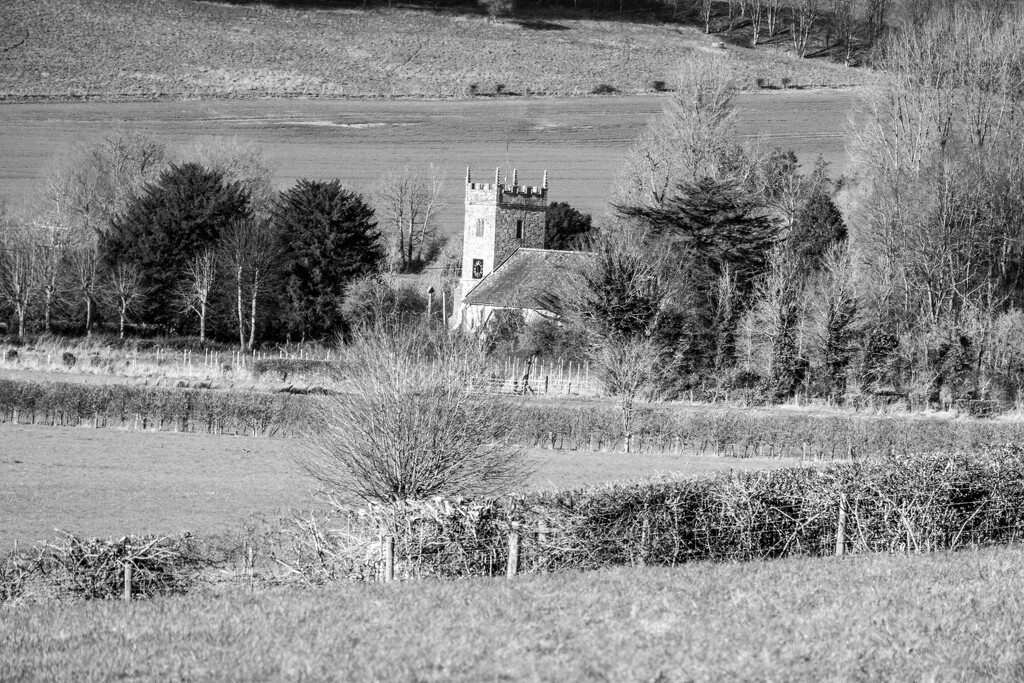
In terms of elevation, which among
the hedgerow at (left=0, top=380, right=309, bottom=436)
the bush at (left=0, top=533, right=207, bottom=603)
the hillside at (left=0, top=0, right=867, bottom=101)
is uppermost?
the hillside at (left=0, top=0, right=867, bottom=101)

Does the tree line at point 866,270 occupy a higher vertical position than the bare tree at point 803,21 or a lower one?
lower

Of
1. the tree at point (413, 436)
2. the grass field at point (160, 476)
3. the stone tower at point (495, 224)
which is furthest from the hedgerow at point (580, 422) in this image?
the stone tower at point (495, 224)

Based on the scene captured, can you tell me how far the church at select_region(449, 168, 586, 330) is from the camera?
59.1m

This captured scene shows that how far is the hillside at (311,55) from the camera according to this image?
88250mm

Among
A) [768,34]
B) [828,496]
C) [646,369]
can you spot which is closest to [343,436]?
[828,496]

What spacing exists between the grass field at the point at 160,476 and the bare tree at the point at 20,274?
21666mm

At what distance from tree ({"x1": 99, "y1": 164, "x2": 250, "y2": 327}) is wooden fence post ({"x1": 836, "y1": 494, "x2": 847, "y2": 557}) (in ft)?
163

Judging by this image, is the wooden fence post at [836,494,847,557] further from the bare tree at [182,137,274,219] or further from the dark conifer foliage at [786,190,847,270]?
the bare tree at [182,137,274,219]

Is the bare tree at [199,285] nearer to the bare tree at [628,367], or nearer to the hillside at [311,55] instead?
the bare tree at [628,367]

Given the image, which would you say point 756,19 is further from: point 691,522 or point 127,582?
point 127,582

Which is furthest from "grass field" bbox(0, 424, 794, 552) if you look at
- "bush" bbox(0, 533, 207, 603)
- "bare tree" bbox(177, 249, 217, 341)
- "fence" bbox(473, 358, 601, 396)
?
"bare tree" bbox(177, 249, 217, 341)

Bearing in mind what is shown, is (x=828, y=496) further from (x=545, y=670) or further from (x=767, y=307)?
(x=767, y=307)

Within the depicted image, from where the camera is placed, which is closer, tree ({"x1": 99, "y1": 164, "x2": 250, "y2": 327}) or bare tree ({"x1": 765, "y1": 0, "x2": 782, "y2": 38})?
tree ({"x1": 99, "y1": 164, "x2": 250, "y2": 327})

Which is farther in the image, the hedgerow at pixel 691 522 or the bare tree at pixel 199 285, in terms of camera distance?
the bare tree at pixel 199 285
